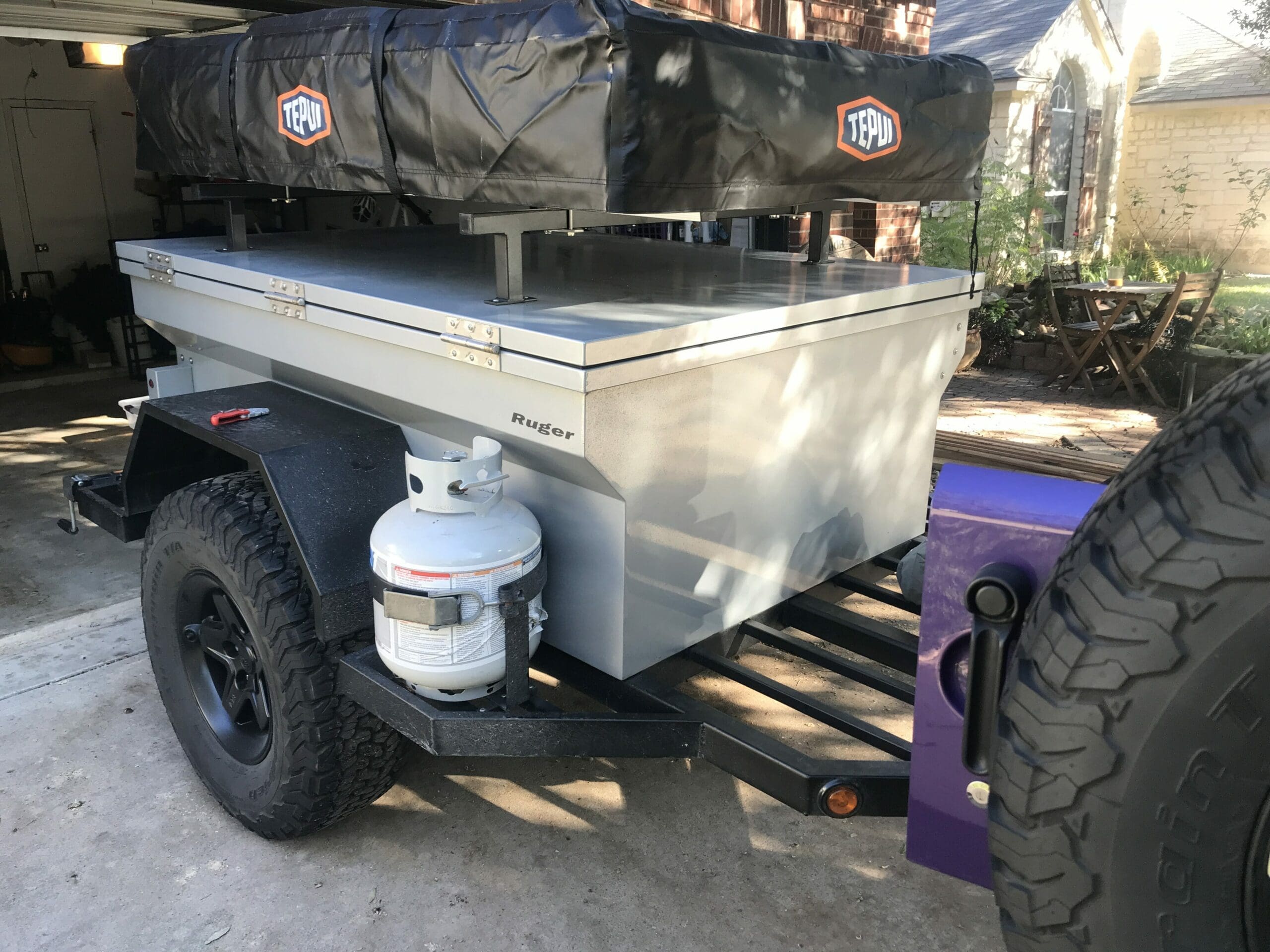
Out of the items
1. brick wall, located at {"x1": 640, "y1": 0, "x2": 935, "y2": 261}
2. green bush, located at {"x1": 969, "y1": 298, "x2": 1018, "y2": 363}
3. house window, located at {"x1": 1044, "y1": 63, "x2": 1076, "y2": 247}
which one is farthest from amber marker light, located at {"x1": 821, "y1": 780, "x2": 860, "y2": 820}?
house window, located at {"x1": 1044, "y1": 63, "x2": 1076, "y2": 247}

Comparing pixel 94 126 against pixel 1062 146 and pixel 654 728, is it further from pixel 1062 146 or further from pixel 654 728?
pixel 1062 146

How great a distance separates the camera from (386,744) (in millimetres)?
2779

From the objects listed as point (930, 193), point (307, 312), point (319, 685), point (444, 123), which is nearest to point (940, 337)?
point (930, 193)

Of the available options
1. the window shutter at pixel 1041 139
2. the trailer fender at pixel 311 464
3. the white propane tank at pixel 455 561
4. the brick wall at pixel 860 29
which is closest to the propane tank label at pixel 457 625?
the white propane tank at pixel 455 561

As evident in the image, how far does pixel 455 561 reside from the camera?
2.27m

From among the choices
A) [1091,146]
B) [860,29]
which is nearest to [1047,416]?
[860,29]

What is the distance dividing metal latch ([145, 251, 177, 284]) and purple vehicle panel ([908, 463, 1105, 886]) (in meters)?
2.68

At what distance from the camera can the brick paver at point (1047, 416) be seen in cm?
802

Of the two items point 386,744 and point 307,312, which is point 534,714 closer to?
point 386,744

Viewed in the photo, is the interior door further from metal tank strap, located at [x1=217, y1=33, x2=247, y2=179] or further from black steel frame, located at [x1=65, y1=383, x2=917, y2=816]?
black steel frame, located at [x1=65, y1=383, x2=917, y2=816]

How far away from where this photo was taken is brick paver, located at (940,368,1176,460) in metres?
8.02

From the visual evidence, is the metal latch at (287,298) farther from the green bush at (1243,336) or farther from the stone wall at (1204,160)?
the stone wall at (1204,160)

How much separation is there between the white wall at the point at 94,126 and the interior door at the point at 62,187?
3.1 inches

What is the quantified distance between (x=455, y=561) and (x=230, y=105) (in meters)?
1.83
